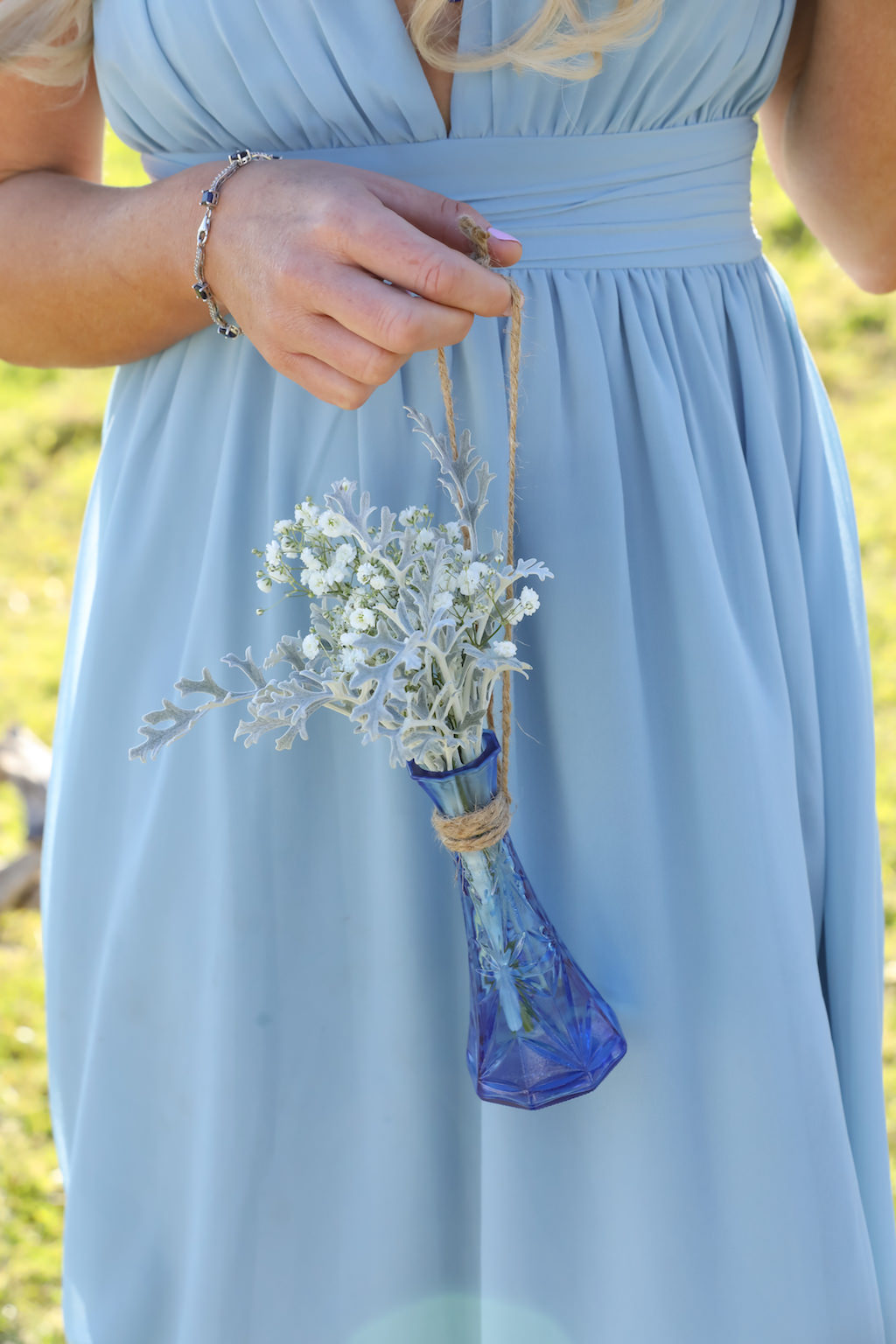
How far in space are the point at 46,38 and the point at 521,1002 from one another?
1.09 meters

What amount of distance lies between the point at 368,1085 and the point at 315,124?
3.11ft

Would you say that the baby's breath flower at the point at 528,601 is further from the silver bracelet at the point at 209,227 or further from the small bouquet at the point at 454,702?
the silver bracelet at the point at 209,227

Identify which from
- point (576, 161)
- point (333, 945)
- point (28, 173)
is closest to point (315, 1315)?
point (333, 945)

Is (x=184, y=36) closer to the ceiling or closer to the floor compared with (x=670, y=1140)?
closer to the ceiling

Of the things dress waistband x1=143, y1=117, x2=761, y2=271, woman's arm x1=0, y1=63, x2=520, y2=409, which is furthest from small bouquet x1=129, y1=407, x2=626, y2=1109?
dress waistband x1=143, y1=117, x2=761, y2=271

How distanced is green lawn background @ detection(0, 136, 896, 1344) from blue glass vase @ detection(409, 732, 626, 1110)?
1.72 metres

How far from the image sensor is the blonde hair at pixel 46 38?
1.24 metres

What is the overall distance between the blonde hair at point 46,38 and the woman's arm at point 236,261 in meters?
0.04

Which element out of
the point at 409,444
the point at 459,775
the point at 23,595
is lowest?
the point at 459,775

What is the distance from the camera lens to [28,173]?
1.37 m

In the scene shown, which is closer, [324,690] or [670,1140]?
[324,690]

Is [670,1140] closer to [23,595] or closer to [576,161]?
[576,161]

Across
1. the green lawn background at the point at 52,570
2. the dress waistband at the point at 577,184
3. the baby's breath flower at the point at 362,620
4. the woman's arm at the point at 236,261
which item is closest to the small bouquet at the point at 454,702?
the baby's breath flower at the point at 362,620

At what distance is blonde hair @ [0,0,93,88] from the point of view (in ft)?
4.06
